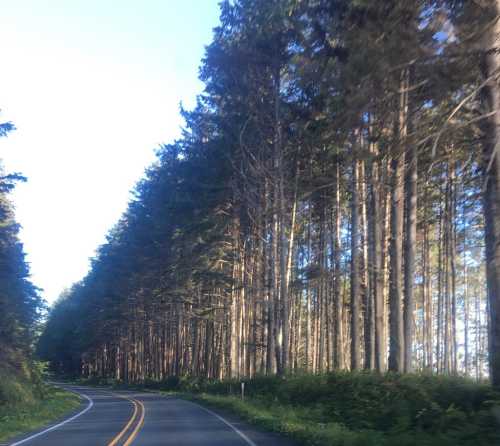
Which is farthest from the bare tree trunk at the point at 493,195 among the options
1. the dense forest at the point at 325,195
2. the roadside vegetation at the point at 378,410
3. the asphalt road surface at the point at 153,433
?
the asphalt road surface at the point at 153,433

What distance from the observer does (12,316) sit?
103 feet

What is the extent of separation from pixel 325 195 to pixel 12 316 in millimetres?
17428

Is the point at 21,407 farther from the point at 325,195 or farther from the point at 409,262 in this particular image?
the point at 409,262

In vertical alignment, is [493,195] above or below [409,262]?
above

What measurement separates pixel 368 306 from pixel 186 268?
1403 cm

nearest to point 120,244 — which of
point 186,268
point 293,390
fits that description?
point 186,268

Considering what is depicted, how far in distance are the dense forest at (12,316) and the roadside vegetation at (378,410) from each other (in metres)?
12.0

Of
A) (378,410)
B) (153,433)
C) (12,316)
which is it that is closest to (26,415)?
(12,316)

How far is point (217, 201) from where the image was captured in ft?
106

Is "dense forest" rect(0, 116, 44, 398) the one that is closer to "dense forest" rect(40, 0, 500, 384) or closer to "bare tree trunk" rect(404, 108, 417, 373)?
"dense forest" rect(40, 0, 500, 384)

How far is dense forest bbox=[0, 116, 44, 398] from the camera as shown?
2691cm

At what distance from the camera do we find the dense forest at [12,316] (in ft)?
88.3

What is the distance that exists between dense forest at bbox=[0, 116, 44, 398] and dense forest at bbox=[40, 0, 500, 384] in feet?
5.60

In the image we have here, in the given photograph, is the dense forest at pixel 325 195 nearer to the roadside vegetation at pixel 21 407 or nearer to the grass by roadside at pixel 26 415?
the roadside vegetation at pixel 21 407
